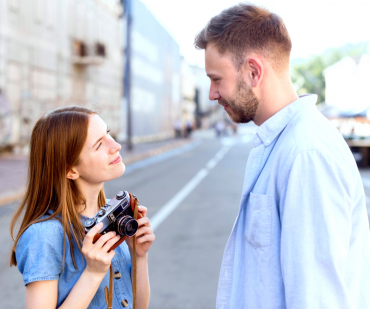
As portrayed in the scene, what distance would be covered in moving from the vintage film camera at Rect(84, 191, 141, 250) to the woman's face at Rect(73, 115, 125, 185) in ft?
0.72

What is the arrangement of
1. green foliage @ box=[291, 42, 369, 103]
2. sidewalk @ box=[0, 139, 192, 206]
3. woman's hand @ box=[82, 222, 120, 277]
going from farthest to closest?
green foliage @ box=[291, 42, 369, 103]
sidewalk @ box=[0, 139, 192, 206]
woman's hand @ box=[82, 222, 120, 277]

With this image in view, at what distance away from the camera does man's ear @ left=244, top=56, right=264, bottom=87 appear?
64.7 inches

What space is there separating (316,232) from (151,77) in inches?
1583

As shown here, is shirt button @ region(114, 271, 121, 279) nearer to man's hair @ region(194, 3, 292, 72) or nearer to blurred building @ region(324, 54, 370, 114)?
man's hair @ region(194, 3, 292, 72)

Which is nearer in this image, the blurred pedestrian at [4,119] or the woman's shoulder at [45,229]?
the woman's shoulder at [45,229]

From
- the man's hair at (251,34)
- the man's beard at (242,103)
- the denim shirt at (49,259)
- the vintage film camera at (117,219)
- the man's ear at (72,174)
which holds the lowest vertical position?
the denim shirt at (49,259)

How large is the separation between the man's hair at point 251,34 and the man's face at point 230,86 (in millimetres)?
33

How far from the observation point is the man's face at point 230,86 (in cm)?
169

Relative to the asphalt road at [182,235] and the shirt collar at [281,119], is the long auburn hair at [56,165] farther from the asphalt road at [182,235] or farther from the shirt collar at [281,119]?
the asphalt road at [182,235]

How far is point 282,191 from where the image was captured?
4.79ft

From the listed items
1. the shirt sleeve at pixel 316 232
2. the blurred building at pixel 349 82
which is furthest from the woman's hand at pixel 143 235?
the blurred building at pixel 349 82

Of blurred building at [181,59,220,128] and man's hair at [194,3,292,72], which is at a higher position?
blurred building at [181,59,220,128]

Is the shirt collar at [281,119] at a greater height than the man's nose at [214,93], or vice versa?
the man's nose at [214,93]

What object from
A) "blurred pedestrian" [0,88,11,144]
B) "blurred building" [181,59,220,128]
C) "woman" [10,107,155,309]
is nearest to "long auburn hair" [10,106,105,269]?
"woman" [10,107,155,309]
